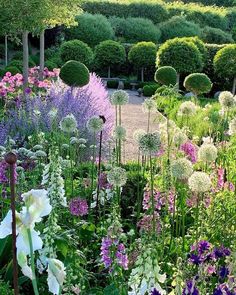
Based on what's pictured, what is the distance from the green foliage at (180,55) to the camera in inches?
647

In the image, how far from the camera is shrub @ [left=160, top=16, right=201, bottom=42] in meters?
25.0

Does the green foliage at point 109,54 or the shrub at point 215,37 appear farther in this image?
the shrub at point 215,37

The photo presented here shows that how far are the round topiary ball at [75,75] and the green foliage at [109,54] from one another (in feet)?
28.6

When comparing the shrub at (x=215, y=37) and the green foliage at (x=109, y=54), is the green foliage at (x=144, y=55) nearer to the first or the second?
the green foliage at (x=109, y=54)

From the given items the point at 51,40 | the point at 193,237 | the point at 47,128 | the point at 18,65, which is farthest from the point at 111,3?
the point at 193,237

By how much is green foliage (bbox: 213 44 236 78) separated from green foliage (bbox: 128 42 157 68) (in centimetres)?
313

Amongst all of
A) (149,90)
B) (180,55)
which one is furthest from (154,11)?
(149,90)

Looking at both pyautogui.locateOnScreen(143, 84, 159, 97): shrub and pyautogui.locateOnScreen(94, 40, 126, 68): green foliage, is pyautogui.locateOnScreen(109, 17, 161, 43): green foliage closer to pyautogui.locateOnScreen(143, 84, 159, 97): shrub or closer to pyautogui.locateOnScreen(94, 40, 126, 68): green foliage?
pyautogui.locateOnScreen(94, 40, 126, 68): green foliage

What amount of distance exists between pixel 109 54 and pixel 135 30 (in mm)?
4720

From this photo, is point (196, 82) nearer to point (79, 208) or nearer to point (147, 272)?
point (79, 208)

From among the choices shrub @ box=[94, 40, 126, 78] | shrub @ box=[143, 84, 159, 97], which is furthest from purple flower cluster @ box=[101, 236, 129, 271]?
shrub @ box=[94, 40, 126, 78]

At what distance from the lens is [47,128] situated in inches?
257

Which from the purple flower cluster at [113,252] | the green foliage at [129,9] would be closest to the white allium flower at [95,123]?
the purple flower cluster at [113,252]

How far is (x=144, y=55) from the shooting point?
64.1 feet
